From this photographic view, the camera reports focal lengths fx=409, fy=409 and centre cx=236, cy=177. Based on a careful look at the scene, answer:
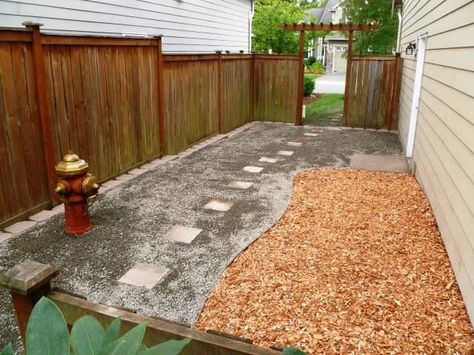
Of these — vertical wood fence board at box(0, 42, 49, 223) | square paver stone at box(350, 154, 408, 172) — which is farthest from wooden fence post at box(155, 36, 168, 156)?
square paver stone at box(350, 154, 408, 172)

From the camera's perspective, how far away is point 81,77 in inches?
196

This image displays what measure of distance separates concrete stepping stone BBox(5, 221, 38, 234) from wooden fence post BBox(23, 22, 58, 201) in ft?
1.59

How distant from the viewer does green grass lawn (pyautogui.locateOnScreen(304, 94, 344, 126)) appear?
11367 millimetres

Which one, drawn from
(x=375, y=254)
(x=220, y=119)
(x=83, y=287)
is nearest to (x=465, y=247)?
(x=375, y=254)

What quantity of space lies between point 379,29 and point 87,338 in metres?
17.7

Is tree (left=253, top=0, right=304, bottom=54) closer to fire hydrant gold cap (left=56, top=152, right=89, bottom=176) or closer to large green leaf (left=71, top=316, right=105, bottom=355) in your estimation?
fire hydrant gold cap (left=56, top=152, right=89, bottom=176)

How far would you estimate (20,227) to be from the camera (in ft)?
13.7

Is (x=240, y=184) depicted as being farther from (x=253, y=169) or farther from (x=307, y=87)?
(x=307, y=87)

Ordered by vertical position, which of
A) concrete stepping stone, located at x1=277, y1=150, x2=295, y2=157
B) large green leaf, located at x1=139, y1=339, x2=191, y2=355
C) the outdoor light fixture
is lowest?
concrete stepping stone, located at x1=277, y1=150, x2=295, y2=157

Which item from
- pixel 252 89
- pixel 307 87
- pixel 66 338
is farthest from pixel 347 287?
pixel 307 87

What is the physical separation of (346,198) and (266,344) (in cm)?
300

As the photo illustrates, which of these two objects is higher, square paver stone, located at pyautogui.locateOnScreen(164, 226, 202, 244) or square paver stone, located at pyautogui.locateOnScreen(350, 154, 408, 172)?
square paver stone, located at pyautogui.locateOnScreen(350, 154, 408, 172)

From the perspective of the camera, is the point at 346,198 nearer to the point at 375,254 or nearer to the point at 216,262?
the point at 375,254

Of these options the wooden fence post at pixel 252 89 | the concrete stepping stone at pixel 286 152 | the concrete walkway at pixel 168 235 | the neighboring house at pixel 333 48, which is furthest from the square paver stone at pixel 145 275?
the neighboring house at pixel 333 48
